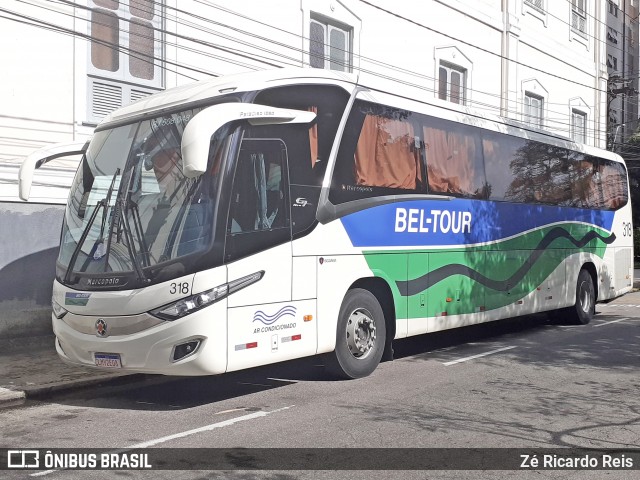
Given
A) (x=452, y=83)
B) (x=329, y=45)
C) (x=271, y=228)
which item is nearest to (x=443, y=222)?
(x=271, y=228)

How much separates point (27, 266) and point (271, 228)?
19.0 feet

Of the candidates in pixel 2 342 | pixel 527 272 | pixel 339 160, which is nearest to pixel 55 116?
pixel 2 342

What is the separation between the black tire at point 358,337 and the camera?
9.22 m

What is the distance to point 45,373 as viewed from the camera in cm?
992

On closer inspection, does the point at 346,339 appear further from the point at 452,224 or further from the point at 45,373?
the point at 45,373

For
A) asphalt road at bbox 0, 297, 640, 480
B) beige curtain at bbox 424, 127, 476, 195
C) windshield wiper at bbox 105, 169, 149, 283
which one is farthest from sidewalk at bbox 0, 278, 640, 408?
beige curtain at bbox 424, 127, 476, 195

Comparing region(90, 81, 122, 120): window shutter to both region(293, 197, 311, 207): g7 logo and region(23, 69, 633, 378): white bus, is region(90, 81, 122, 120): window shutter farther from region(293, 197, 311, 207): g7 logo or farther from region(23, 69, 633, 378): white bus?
region(293, 197, 311, 207): g7 logo

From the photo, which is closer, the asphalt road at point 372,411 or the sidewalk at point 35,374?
the asphalt road at point 372,411

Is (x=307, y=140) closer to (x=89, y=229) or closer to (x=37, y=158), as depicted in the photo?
(x=89, y=229)

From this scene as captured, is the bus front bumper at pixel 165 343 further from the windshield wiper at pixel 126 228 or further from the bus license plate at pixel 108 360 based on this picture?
the windshield wiper at pixel 126 228

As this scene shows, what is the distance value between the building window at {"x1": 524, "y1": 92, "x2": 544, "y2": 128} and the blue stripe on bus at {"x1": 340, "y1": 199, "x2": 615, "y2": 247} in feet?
37.9

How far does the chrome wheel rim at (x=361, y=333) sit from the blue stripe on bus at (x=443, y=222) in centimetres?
88

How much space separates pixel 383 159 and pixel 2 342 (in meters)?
6.42

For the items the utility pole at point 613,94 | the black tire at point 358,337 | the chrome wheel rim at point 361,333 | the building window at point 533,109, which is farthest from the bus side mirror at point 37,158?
the utility pole at point 613,94
